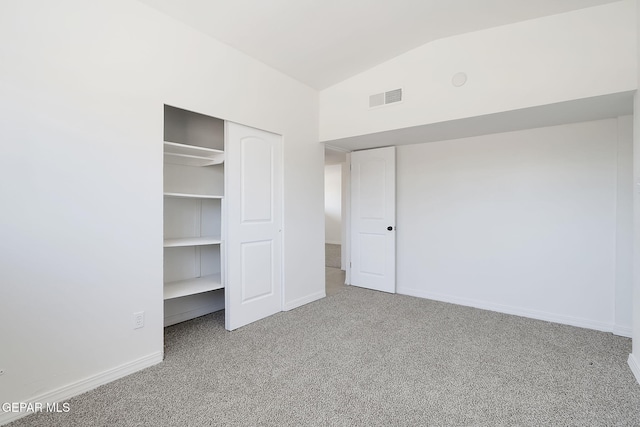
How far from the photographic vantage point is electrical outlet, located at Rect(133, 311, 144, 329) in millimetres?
2126

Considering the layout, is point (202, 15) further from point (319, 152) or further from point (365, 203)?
point (365, 203)

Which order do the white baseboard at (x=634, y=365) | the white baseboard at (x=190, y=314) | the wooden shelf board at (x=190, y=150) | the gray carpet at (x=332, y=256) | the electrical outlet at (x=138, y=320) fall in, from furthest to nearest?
the gray carpet at (x=332, y=256) → the white baseboard at (x=190, y=314) → the wooden shelf board at (x=190, y=150) → the electrical outlet at (x=138, y=320) → the white baseboard at (x=634, y=365)

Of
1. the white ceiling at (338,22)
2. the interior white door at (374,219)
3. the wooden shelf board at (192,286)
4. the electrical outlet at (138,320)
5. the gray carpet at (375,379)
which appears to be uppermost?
the white ceiling at (338,22)

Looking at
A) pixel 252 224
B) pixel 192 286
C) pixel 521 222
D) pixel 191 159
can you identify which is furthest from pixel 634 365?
pixel 191 159

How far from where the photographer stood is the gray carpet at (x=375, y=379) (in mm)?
1661

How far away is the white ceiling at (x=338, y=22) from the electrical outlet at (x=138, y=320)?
2.25 meters

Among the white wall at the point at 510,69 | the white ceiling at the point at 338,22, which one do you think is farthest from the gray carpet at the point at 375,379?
the white ceiling at the point at 338,22

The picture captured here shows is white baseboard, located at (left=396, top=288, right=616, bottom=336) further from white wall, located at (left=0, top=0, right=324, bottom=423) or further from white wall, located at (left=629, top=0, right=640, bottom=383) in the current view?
white wall, located at (left=0, top=0, right=324, bottom=423)

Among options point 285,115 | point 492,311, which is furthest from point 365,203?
point 492,311

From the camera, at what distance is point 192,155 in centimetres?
290

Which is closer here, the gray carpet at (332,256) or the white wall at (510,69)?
the white wall at (510,69)

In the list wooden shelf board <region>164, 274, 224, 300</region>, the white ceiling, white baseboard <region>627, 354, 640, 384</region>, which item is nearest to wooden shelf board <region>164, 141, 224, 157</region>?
the white ceiling

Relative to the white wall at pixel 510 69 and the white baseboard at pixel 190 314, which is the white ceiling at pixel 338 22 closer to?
the white wall at pixel 510 69

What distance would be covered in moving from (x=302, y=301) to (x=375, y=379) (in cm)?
166
